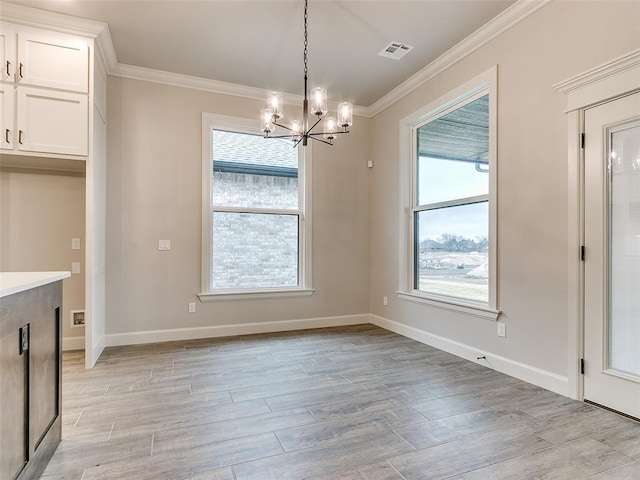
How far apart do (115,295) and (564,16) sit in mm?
4719

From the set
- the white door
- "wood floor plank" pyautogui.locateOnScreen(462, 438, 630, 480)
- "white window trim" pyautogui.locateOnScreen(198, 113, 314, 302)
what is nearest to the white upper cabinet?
"white window trim" pyautogui.locateOnScreen(198, 113, 314, 302)

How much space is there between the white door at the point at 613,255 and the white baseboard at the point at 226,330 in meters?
2.87

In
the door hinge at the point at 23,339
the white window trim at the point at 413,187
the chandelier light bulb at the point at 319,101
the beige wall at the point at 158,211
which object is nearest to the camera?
the door hinge at the point at 23,339

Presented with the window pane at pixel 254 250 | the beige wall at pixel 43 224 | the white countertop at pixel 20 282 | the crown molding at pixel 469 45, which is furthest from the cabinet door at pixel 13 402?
the crown molding at pixel 469 45

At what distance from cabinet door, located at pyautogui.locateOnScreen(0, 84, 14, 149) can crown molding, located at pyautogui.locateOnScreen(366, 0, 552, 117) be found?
150 inches

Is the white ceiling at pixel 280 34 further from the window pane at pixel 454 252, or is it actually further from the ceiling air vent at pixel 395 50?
the window pane at pixel 454 252

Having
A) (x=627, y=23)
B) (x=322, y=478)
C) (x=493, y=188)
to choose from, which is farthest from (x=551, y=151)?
(x=322, y=478)

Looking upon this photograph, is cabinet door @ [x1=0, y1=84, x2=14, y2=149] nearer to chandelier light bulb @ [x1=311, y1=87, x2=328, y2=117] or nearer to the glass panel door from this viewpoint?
chandelier light bulb @ [x1=311, y1=87, x2=328, y2=117]

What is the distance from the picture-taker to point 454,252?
374 centimetres

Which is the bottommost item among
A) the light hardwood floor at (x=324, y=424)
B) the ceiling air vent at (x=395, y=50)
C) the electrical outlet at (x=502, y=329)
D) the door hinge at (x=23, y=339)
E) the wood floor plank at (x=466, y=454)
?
the light hardwood floor at (x=324, y=424)

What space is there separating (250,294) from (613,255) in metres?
3.49

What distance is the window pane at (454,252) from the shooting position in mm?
3408

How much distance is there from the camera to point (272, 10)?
297cm

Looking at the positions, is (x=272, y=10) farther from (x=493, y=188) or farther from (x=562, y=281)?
(x=562, y=281)
